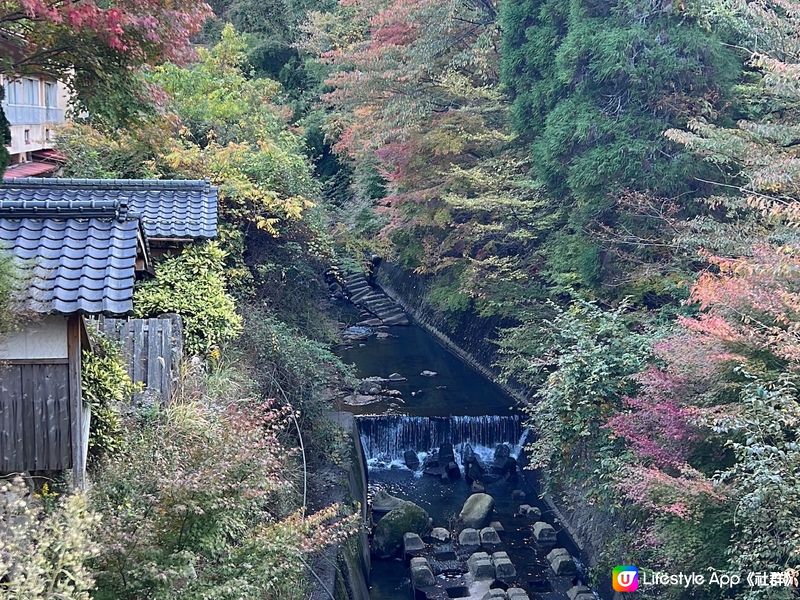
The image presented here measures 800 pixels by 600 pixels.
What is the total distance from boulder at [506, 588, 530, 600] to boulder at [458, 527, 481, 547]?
5.65 ft

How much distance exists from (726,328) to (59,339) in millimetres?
8060

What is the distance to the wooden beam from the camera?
5.85 m

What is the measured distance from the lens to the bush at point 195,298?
10.8 m

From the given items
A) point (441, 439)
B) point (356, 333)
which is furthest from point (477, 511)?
point (356, 333)

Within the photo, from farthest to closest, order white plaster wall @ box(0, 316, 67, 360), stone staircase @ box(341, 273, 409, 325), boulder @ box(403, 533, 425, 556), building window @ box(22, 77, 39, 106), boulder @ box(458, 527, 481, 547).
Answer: stone staircase @ box(341, 273, 409, 325) < building window @ box(22, 77, 39, 106) < boulder @ box(458, 527, 481, 547) < boulder @ box(403, 533, 425, 556) < white plaster wall @ box(0, 316, 67, 360)

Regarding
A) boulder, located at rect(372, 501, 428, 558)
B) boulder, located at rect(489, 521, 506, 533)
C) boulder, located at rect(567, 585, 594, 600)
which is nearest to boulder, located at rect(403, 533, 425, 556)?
boulder, located at rect(372, 501, 428, 558)

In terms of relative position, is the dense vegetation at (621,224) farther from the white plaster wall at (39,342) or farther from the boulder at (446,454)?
the white plaster wall at (39,342)

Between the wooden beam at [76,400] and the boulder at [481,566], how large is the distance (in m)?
9.05

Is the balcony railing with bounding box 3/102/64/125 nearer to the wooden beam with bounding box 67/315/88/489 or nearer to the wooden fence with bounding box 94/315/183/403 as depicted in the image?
the wooden fence with bounding box 94/315/183/403

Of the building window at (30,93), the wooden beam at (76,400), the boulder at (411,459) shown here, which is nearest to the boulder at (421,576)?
the boulder at (411,459)

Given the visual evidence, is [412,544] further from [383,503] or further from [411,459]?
[411,459]

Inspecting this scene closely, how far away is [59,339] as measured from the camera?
19.2 ft

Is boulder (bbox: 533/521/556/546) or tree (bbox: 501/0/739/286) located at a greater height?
tree (bbox: 501/0/739/286)

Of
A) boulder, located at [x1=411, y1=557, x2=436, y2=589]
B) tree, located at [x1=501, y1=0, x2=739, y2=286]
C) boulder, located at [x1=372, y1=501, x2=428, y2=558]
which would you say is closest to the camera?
boulder, located at [x1=411, y1=557, x2=436, y2=589]
